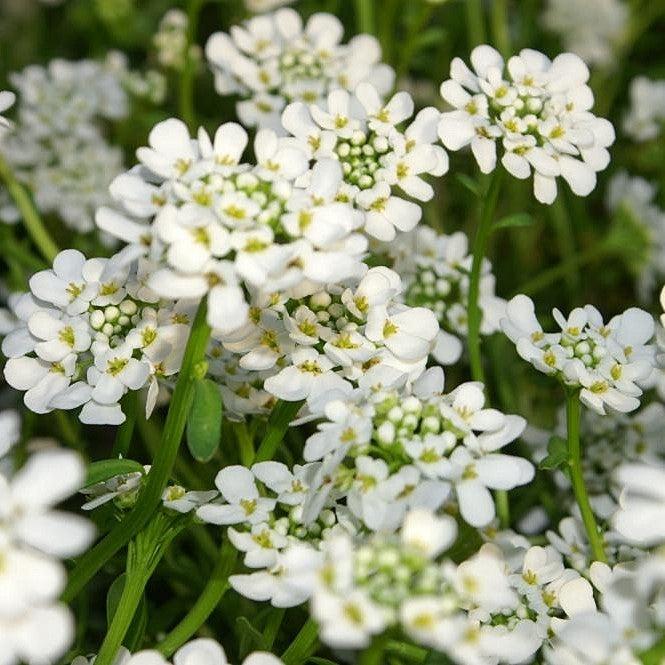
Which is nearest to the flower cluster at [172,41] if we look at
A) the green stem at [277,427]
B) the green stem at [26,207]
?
the green stem at [26,207]

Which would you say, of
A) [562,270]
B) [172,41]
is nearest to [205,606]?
[562,270]

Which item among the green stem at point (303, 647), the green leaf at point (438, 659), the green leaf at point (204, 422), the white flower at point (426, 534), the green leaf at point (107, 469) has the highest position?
the white flower at point (426, 534)

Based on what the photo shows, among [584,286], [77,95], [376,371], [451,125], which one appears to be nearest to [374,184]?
[451,125]

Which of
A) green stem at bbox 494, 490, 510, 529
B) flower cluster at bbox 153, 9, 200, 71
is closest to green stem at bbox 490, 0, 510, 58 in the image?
flower cluster at bbox 153, 9, 200, 71

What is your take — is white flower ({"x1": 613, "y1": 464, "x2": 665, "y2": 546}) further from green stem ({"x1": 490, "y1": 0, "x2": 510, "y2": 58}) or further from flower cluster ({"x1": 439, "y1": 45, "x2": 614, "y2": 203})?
green stem ({"x1": 490, "y1": 0, "x2": 510, "y2": 58})

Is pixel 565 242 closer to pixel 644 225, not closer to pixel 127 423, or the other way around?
pixel 644 225

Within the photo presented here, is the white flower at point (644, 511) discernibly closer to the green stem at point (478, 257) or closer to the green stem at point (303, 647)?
the green stem at point (303, 647)

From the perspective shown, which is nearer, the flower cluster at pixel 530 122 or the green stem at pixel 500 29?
the flower cluster at pixel 530 122

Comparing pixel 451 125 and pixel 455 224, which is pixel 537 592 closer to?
pixel 451 125
